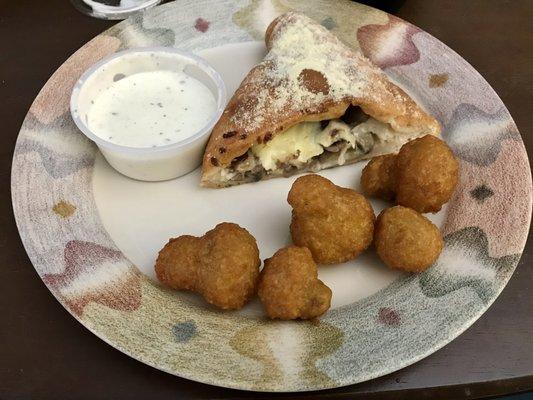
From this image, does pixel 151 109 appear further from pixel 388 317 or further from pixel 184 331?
pixel 388 317

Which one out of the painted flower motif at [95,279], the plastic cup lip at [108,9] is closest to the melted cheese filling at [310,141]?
the painted flower motif at [95,279]

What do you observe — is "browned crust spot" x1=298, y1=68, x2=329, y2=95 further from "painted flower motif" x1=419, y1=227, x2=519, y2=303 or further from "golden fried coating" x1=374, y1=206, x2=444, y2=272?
"painted flower motif" x1=419, y1=227, x2=519, y2=303

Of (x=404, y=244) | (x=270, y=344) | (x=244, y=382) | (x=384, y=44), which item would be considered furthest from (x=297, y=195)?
(x=384, y=44)

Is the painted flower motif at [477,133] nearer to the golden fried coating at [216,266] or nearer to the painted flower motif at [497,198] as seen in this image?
the painted flower motif at [497,198]

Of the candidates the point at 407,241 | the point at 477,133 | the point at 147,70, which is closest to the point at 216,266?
the point at 407,241

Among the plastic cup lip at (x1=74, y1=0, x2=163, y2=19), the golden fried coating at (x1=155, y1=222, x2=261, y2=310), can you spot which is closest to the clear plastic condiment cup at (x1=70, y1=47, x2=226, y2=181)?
the golden fried coating at (x1=155, y1=222, x2=261, y2=310)
